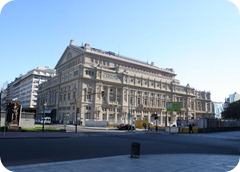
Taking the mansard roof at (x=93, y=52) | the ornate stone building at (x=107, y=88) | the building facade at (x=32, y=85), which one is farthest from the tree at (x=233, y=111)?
the building facade at (x=32, y=85)

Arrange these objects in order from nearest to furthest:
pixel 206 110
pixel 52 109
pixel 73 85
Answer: pixel 73 85, pixel 52 109, pixel 206 110

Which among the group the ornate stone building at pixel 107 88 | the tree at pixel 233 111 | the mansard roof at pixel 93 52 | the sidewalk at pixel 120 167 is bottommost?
the sidewalk at pixel 120 167

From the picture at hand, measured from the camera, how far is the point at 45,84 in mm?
100438

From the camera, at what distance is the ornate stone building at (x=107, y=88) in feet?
239

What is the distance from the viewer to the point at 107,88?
7862 cm

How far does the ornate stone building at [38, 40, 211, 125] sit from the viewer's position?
72875 mm

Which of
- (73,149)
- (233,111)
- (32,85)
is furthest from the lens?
(32,85)

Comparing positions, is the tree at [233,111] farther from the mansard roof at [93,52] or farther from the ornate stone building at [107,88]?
the mansard roof at [93,52]

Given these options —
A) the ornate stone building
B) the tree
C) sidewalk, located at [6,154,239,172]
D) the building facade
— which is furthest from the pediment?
sidewalk, located at [6,154,239,172]

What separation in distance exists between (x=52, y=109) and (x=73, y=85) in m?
16.2

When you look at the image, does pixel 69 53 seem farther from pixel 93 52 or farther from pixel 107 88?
pixel 107 88

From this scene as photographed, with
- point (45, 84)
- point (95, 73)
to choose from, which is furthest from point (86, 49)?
point (45, 84)

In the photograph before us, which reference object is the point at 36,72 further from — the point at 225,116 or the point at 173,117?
the point at 225,116

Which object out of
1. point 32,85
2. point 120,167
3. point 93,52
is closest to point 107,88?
point 93,52
